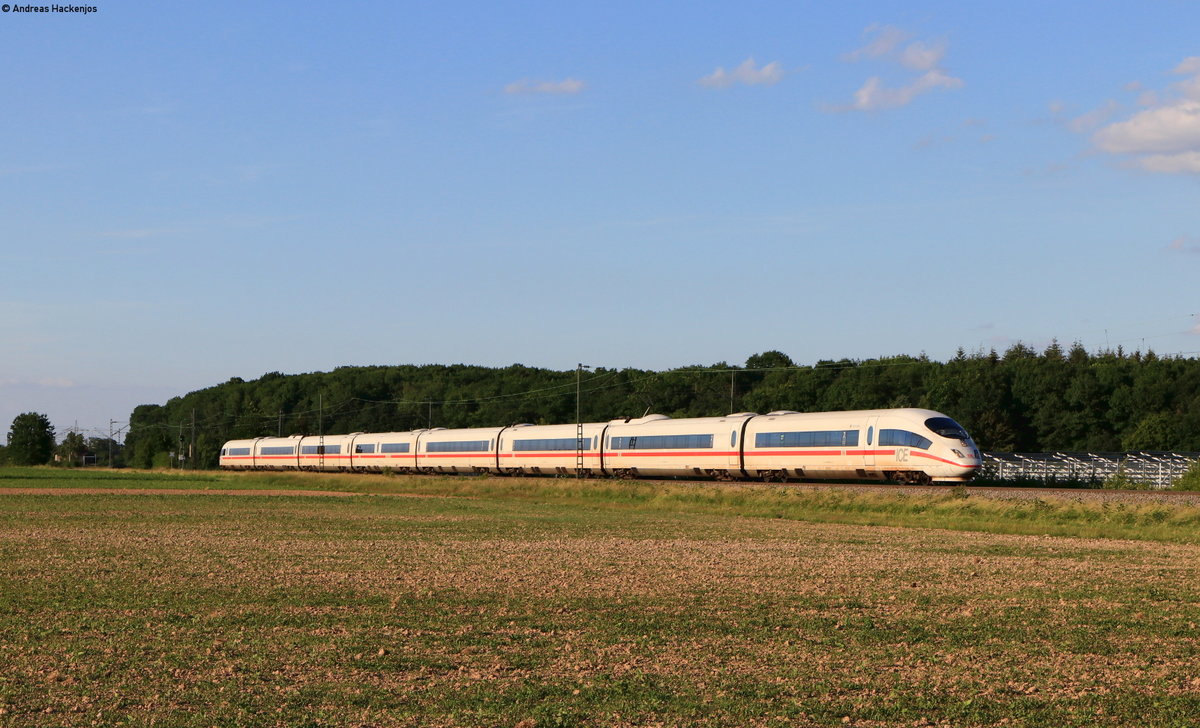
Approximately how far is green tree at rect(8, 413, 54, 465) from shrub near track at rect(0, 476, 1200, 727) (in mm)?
160631

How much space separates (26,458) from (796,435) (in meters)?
146

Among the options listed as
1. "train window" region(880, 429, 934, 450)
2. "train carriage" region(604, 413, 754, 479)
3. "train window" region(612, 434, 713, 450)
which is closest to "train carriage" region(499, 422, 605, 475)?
"train carriage" region(604, 413, 754, 479)

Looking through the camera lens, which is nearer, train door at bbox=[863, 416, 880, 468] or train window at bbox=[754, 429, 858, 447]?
train door at bbox=[863, 416, 880, 468]

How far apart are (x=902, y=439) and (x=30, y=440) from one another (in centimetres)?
15429

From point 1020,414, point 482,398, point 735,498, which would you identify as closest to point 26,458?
point 482,398

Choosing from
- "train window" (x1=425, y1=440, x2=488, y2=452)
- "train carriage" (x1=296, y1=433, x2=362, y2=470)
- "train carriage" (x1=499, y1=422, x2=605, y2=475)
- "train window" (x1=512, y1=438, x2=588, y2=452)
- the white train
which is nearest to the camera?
the white train

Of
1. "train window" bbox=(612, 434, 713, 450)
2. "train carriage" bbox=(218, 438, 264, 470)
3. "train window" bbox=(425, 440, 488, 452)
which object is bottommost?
"train carriage" bbox=(218, 438, 264, 470)

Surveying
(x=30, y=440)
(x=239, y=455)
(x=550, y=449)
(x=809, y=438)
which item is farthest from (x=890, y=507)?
(x=30, y=440)

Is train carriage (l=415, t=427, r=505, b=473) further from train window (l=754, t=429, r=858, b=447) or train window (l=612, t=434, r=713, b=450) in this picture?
train window (l=754, t=429, r=858, b=447)

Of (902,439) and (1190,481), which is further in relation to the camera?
(902,439)

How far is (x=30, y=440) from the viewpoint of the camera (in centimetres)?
17588

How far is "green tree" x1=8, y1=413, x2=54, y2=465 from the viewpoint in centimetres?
17425

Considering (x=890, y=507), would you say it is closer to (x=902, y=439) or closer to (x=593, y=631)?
(x=902, y=439)

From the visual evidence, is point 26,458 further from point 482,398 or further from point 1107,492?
point 1107,492
